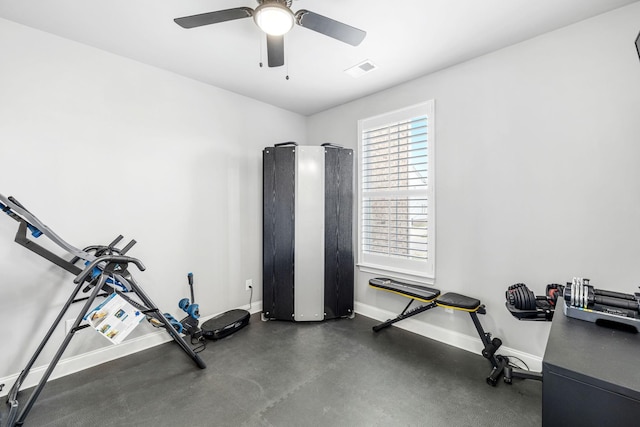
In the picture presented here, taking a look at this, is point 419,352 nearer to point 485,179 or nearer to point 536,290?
point 536,290

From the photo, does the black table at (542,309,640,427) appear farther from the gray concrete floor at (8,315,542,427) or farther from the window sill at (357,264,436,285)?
the window sill at (357,264,436,285)

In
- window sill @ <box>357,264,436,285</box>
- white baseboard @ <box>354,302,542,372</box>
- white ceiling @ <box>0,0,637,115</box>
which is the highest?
white ceiling @ <box>0,0,637,115</box>

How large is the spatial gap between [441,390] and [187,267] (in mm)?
2634

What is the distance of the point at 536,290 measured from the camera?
7.29 ft

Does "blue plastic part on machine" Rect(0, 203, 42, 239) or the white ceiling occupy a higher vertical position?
the white ceiling

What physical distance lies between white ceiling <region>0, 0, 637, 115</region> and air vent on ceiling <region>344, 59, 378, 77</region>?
60 mm

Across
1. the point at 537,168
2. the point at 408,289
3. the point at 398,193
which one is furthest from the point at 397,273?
the point at 537,168

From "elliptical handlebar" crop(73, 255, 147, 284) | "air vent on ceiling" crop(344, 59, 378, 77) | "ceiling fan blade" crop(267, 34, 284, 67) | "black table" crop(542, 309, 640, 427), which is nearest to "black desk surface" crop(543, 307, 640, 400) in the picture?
"black table" crop(542, 309, 640, 427)

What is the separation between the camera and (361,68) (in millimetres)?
2719

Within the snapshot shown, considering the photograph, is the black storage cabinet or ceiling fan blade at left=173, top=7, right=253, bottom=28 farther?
the black storage cabinet

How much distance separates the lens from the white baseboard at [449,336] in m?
2.23

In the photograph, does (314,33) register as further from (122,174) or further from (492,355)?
(492,355)

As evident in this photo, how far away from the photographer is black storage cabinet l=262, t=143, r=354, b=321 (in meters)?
3.22

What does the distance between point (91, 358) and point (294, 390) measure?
182 centimetres
